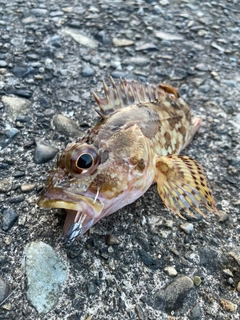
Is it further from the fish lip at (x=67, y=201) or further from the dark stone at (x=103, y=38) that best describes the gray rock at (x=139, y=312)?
→ the dark stone at (x=103, y=38)

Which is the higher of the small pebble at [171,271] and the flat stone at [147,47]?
the flat stone at [147,47]

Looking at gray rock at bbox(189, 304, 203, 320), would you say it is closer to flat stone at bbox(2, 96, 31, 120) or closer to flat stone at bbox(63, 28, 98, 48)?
flat stone at bbox(2, 96, 31, 120)

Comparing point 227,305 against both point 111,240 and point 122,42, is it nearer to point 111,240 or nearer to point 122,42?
point 111,240

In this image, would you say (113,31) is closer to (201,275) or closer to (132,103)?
(132,103)

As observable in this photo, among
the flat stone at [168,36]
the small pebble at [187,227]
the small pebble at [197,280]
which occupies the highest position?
the flat stone at [168,36]

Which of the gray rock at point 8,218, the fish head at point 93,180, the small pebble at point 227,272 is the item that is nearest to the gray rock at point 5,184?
the gray rock at point 8,218

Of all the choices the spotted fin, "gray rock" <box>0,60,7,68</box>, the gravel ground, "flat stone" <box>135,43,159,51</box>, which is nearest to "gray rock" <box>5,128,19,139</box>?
the gravel ground

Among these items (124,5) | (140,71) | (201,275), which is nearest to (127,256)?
(201,275)
